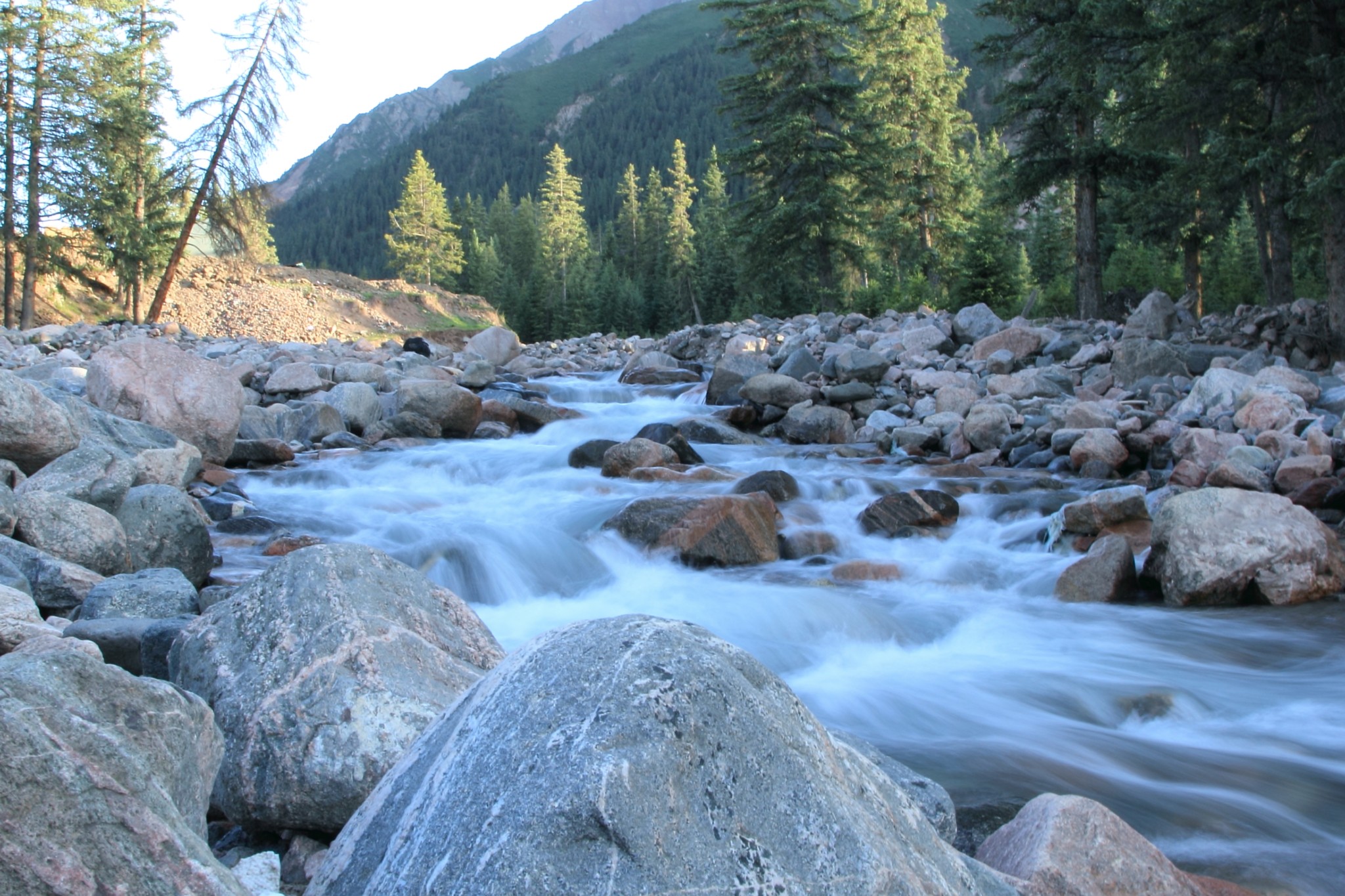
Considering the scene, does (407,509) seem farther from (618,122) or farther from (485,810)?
(618,122)

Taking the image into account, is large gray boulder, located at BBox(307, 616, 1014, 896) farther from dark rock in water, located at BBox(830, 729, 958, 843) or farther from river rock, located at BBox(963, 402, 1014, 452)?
river rock, located at BBox(963, 402, 1014, 452)

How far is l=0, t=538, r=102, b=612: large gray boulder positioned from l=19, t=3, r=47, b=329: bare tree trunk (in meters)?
25.0

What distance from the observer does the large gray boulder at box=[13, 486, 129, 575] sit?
5.67 metres

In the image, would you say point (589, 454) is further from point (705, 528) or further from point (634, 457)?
point (705, 528)

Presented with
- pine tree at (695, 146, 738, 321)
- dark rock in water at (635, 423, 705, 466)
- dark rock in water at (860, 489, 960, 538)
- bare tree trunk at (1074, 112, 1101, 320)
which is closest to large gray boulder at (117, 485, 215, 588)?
dark rock in water at (860, 489, 960, 538)

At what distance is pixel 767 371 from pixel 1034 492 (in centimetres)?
739

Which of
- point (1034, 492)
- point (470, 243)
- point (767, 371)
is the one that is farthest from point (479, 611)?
point (470, 243)

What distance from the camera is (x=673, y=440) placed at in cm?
1183

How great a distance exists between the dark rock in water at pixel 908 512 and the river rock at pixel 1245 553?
248 cm

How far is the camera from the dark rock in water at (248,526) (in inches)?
316

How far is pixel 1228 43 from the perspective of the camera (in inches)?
522

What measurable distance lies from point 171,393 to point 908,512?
7919mm

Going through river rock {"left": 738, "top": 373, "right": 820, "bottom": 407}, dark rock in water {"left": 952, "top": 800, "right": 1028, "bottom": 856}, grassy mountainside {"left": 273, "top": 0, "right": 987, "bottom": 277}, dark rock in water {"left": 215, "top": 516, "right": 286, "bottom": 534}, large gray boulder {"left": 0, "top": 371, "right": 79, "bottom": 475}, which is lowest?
dark rock in water {"left": 952, "top": 800, "right": 1028, "bottom": 856}

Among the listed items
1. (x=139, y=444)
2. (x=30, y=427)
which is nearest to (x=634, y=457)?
(x=139, y=444)
